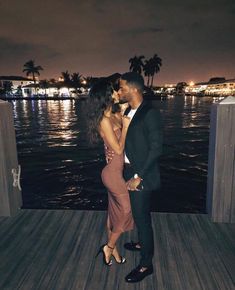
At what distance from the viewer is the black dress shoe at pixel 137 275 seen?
109 inches

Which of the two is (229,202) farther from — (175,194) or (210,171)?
(175,194)

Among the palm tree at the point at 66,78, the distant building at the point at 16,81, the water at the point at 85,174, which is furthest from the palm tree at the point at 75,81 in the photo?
the water at the point at 85,174

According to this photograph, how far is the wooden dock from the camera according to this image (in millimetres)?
2768

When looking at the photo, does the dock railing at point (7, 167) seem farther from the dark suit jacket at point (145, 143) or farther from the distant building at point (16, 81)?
the distant building at point (16, 81)

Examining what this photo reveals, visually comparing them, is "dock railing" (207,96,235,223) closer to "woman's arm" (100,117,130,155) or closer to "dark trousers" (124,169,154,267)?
"dark trousers" (124,169,154,267)

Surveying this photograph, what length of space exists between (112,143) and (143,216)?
0.85 metres

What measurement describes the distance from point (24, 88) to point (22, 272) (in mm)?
113055

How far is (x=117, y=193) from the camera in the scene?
2.86 metres

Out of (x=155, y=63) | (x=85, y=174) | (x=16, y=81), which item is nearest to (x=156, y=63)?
(x=155, y=63)

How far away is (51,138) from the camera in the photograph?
17.1 metres

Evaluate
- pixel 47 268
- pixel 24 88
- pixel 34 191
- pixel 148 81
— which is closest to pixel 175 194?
pixel 34 191

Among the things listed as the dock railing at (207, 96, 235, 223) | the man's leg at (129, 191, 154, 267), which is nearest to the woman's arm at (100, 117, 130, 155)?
the man's leg at (129, 191, 154, 267)

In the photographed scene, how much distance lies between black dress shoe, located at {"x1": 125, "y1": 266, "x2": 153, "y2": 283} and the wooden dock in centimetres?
5

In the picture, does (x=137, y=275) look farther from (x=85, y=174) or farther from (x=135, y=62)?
(x=135, y=62)
